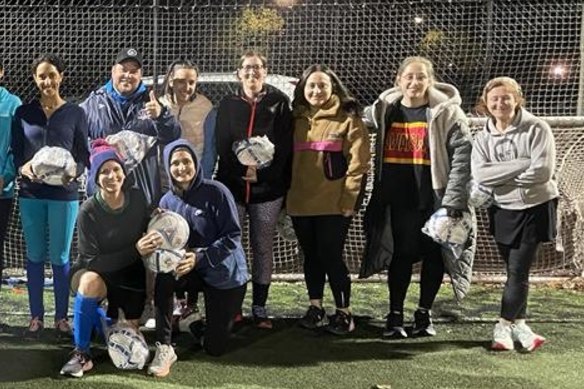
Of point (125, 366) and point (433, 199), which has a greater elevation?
point (433, 199)

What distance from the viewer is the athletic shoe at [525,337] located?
444 cm

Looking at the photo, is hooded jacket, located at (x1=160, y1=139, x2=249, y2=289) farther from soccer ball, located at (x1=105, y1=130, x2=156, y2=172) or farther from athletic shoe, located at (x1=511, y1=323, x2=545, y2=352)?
athletic shoe, located at (x1=511, y1=323, x2=545, y2=352)

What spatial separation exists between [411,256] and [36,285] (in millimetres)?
2160

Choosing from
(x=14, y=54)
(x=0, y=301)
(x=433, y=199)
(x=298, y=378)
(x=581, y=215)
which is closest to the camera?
(x=298, y=378)

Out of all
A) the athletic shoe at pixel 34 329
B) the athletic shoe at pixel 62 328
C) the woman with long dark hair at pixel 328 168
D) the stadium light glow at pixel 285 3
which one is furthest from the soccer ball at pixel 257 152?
the stadium light glow at pixel 285 3

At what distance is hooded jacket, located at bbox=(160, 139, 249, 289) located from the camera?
13.8 feet

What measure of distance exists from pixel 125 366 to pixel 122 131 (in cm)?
130

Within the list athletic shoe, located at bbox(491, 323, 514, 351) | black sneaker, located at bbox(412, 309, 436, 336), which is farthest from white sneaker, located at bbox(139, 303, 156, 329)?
athletic shoe, located at bbox(491, 323, 514, 351)

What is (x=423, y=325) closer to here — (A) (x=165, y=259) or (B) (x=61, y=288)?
(A) (x=165, y=259)

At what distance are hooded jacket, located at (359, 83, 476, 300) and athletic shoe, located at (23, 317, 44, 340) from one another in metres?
1.98

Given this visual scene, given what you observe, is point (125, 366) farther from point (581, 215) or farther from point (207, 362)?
point (581, 215)

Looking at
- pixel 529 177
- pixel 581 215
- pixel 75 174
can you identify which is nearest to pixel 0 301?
pixel 75 174

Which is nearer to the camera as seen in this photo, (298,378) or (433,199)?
(298,378)

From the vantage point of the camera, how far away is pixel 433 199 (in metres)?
4.54
